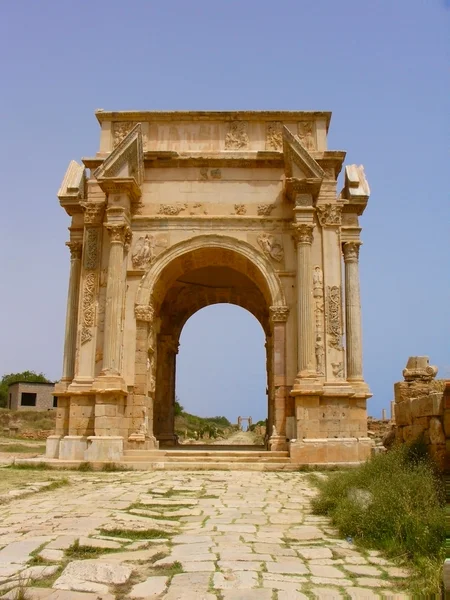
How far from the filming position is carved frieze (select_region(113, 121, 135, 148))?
642 inches

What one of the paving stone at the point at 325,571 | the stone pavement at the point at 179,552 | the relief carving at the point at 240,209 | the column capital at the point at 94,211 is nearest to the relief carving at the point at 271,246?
the relief carving at the point at 240,209

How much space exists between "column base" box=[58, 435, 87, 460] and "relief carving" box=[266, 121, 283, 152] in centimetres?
884

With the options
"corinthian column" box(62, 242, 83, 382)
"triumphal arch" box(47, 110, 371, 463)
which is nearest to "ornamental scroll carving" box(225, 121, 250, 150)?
"triumphal arch" box(47, 110, 371, 463)

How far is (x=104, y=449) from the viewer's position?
44.4ft

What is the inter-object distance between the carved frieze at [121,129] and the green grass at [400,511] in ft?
38.8

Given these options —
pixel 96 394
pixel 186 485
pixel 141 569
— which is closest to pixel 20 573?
pixel 141 569

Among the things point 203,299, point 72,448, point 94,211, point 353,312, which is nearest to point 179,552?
point 72,448

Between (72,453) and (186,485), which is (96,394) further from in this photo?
(186,485)

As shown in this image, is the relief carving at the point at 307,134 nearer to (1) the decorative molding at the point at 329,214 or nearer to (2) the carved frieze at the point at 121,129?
(1) the decorative molding at the point at 329,214

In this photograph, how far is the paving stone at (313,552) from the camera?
5059 mm

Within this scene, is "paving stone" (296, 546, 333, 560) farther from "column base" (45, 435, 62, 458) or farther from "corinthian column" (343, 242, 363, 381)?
"corinthian column" (343, 242, 363, 381)

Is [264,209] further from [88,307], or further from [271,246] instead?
[88,307]

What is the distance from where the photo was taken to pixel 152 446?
14969mm

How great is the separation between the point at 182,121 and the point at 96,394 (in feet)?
25.0
